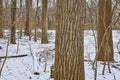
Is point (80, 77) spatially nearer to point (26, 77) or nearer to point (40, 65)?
point (26, 77)

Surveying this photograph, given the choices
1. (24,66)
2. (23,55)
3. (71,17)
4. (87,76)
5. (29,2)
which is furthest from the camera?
(29,2)

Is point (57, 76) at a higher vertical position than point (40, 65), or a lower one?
higher

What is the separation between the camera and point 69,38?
3617mm

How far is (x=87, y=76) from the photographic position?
26.9 feet

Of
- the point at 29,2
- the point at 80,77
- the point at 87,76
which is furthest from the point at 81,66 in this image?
the point at 29,2

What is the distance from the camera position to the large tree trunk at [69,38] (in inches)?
142

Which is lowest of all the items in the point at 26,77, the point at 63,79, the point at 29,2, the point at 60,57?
the point at 26,77

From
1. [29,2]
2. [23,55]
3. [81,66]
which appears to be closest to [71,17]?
[81,66]

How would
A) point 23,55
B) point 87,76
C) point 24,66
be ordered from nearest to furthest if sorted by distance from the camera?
1. point 87,76
2. point 24,66
3. point 23,55

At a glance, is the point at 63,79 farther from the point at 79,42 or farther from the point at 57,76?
the point at 79,42

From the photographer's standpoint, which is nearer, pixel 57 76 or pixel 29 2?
pixel 57 76

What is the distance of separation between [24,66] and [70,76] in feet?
22.2

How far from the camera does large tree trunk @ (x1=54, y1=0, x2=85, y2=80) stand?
11.8ft

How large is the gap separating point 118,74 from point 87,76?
1.07 m
